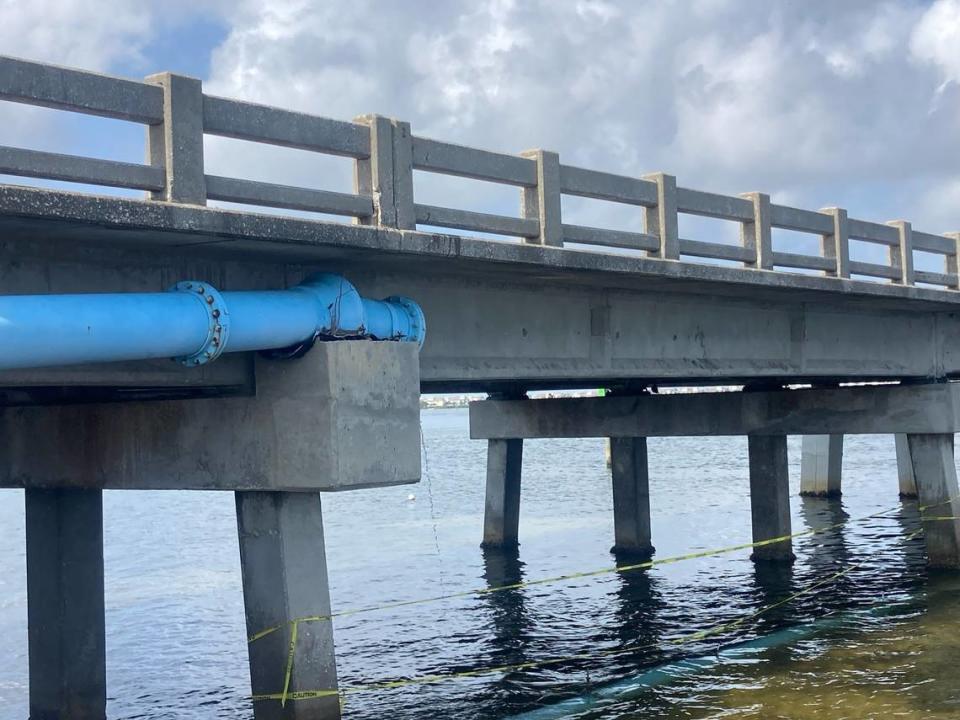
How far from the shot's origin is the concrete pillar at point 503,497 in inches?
947

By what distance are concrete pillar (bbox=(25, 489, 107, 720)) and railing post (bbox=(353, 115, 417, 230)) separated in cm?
465

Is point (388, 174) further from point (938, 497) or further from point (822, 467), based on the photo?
point (822, 467)

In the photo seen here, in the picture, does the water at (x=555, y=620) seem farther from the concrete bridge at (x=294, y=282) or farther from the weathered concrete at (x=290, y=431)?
the weathered concrete at (x=290, y=431)

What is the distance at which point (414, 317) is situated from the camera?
1070cm

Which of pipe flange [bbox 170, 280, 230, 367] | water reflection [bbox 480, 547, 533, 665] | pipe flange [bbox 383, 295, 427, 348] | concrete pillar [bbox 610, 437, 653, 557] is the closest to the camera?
pipe flange [bbox 170, 280, 230, 367]

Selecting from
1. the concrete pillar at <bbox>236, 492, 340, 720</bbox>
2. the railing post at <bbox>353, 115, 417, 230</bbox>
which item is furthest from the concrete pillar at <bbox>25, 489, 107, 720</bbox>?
the railing post at <bbox>353, 115, 417, 230</bbox>

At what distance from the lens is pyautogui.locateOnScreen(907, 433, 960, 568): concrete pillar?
64.0 ft

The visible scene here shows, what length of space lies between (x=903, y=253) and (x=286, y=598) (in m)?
12.6

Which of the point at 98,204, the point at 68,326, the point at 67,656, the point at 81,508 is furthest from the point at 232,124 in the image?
the point at 67,656

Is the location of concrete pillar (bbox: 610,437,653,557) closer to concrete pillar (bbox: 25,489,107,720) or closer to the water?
the water

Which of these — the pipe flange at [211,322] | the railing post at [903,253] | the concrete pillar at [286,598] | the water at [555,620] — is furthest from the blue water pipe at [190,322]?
the railing post at [903,253]

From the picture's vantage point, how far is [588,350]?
1368cm

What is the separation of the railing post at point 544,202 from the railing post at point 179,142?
3.90m

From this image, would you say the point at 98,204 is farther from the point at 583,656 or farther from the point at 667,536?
the point at 667,536
